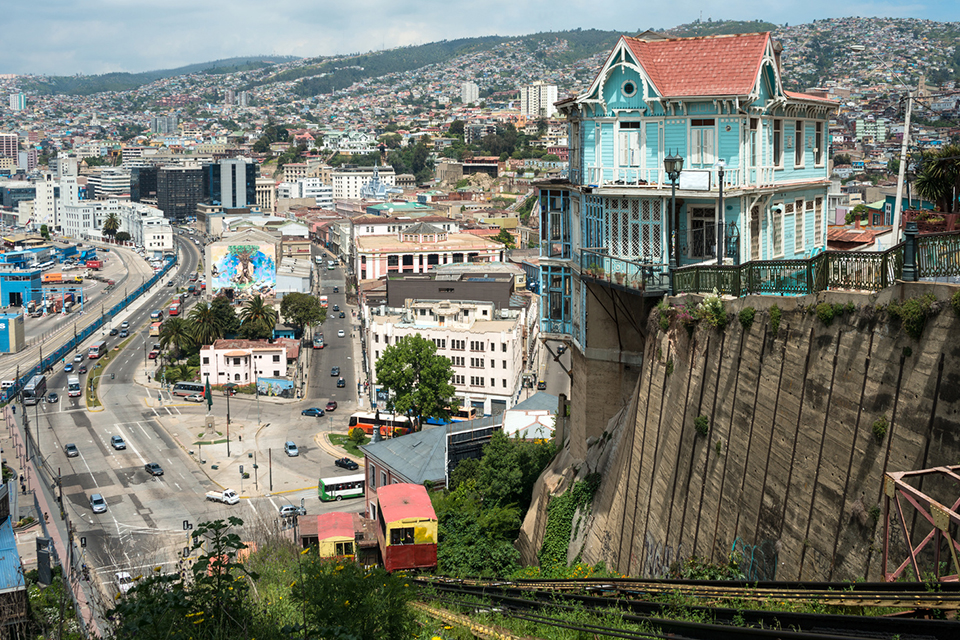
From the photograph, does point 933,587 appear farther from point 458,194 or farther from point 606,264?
point 458,194

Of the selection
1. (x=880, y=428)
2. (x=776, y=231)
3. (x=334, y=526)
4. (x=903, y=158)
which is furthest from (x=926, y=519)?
(x=334, y=526)

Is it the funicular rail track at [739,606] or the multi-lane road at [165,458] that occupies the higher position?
the funicular rail track at [739,606]

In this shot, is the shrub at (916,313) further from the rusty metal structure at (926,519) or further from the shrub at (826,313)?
the rusty metal structure at (926,519)

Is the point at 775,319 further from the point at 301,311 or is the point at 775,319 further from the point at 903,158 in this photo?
the point at 301,311

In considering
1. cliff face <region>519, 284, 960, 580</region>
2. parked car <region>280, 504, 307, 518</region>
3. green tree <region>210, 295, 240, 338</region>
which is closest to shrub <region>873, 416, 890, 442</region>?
cliff face <region>519, 284, 960, 580</region>

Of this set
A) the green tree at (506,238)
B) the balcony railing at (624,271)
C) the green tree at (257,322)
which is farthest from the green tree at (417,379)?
the green tree at (506,238)

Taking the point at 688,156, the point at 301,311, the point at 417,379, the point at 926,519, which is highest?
the point at 688,156
